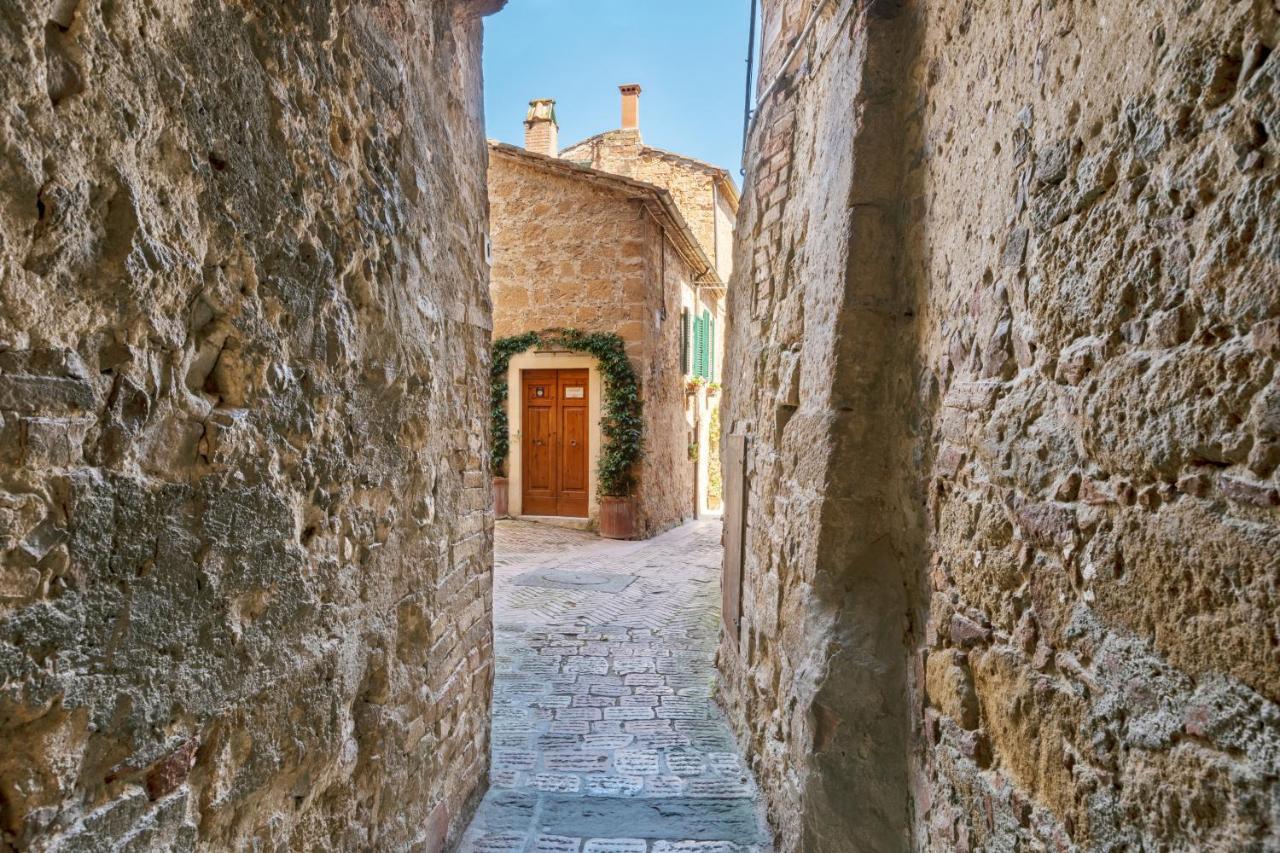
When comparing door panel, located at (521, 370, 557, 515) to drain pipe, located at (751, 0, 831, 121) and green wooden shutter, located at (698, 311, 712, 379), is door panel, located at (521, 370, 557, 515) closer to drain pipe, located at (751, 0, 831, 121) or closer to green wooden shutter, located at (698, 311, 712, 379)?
green wooden shutter, located at (698, 311, 712, 379)

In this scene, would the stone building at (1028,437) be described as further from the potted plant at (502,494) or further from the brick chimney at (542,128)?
the brick chimney at (542,128)

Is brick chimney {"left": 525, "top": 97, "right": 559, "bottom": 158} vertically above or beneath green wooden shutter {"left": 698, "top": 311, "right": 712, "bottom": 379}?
above

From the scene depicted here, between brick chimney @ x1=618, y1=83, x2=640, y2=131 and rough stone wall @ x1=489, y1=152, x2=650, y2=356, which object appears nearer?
rough stone wall @ x1=489, y1=152, x2=650, y2=356

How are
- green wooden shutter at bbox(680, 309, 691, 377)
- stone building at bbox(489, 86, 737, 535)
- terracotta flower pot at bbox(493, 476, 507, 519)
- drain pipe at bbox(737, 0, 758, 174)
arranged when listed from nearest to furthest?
drain pipe at bbox(737, 0, 758, 174) → stone building at bbox(489, 86, 737, 535) → terracotta flower pot at bbox(493, 476, 507, 519) → green wooden shutter at bbox(680, 309, 691, 377)

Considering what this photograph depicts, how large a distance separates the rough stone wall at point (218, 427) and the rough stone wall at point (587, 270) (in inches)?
323

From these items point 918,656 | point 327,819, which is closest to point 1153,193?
point 918,656

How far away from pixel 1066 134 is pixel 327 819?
232 cm

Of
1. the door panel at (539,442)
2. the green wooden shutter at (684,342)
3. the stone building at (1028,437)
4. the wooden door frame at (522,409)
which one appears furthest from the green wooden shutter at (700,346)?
the stone building at (1028,437)

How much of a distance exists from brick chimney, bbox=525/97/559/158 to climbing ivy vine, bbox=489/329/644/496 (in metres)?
5.03

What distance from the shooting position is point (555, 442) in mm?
11172

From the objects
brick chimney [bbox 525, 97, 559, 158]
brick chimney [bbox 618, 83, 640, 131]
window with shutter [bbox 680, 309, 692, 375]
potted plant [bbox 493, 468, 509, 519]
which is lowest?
potted plant [bbox 493, 468, 509, 519]

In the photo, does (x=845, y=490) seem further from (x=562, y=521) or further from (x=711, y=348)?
(x=711, y=348)

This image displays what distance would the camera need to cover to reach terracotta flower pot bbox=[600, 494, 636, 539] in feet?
34.0

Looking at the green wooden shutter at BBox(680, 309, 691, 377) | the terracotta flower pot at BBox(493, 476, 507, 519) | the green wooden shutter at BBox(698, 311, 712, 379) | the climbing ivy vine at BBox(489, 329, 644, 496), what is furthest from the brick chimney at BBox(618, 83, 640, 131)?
the terracotta flower pot at BBox(493, 476, 507, 519)
